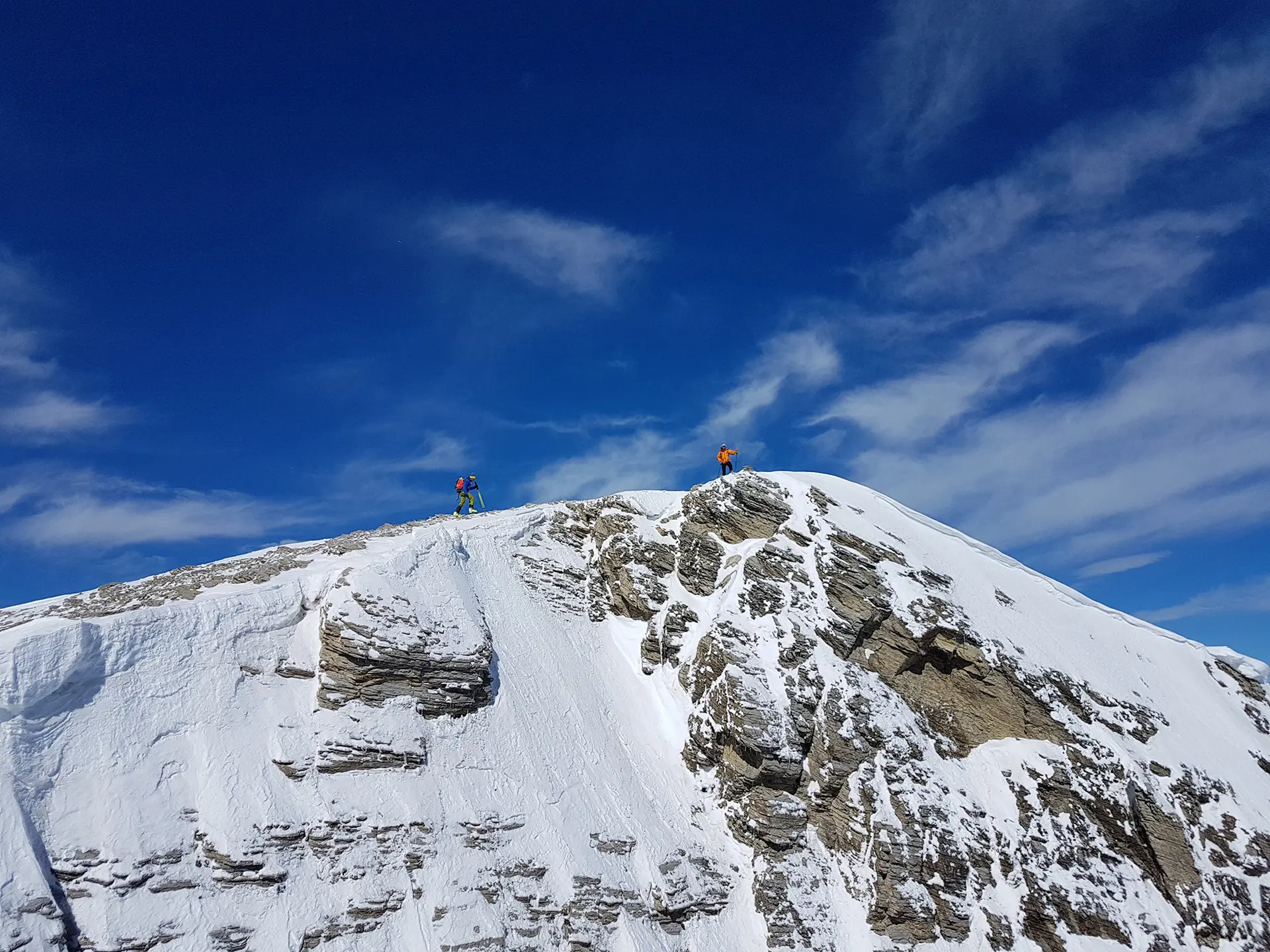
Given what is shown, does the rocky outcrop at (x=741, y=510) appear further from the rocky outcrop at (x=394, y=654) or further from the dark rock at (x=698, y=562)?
the rocky outcrop at (x=394, y=654)

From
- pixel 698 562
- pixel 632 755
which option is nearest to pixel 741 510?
pixel 698 562

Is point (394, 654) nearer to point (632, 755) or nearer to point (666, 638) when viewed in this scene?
point (632, 755)

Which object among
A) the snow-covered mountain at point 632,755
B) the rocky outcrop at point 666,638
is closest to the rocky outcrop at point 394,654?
the snow-covered mountain at point 632,755

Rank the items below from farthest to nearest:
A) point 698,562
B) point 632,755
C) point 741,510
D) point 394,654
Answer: point 741,510
point 698,562
point 632,755
point 394,654

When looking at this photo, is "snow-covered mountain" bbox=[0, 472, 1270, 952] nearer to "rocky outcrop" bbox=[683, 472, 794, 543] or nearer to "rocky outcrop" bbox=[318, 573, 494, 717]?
"rocky outcrop" bbox=[318, 573, 494, 717]

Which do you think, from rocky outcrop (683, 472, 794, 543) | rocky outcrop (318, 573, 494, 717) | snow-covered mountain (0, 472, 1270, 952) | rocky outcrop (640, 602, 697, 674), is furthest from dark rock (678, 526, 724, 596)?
rocky outcrop (318, 573, 494, 717)

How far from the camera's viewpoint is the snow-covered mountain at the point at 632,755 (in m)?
19.1

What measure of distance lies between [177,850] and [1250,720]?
3799cm

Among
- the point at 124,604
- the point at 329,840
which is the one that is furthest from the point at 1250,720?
the point at 124,604

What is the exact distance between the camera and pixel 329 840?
2014 cm

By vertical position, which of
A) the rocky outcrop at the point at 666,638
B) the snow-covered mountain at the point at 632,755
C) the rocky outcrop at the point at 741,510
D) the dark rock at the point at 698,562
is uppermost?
the rocky outcrop at the point at 741,510

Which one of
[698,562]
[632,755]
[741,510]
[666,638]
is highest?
[741,510]

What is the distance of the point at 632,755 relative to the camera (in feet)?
→ 90.2

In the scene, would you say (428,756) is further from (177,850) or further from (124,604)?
(124,604)
